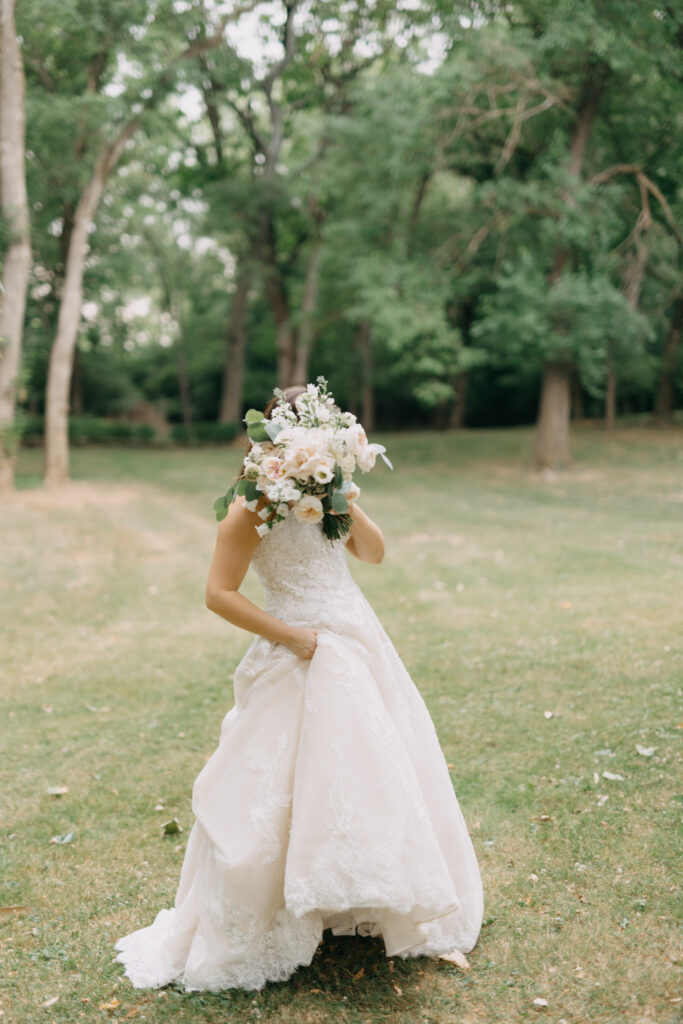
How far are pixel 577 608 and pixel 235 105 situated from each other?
22495mm

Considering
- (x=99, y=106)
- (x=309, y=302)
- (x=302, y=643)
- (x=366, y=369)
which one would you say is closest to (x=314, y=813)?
(x=302, y=643)

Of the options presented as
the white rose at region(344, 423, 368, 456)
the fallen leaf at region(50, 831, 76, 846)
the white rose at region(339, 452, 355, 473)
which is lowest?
the fallen leaf at region(50, 831, 76, 846)

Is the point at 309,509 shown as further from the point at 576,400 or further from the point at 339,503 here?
the point at 576,400

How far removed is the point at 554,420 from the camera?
20.4 meters

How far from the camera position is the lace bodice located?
3.29 meters

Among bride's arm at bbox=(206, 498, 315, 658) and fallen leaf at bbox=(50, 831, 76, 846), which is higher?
bride's arm at bbox=(206, 498, 315, 658)

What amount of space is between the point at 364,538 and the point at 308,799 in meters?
1.08

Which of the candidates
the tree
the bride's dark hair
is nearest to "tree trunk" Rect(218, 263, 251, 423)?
the tree

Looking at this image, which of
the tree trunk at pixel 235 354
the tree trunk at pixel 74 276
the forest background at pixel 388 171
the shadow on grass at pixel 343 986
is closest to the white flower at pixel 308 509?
the shadow on grass at pixel 343 986

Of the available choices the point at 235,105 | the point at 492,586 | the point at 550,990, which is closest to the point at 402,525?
the point at 492,586

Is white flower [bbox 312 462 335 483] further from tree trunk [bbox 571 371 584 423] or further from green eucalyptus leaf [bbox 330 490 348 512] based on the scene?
tree trunk [bbox 571 371 584 423]

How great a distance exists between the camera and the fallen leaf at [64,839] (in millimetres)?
4715

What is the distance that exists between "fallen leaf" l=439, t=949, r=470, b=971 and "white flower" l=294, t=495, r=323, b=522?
75.6 inches

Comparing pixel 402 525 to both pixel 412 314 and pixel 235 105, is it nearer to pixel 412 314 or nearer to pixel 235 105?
pixel 412 314
